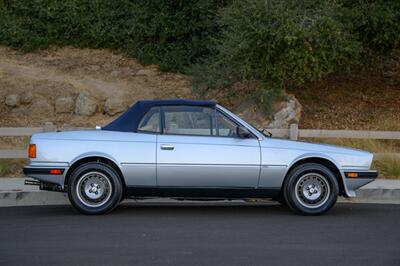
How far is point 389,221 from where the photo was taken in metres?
10.7

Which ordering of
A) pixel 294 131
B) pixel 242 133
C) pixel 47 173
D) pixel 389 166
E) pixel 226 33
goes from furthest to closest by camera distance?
pixel 226 33, pixel 389 166, pixel 294 131, pixel 242 133, pixel 47 173

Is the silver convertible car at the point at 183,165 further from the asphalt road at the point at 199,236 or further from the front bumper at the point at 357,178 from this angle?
the asphalt road at the point at 199,236

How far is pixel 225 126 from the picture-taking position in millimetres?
11203

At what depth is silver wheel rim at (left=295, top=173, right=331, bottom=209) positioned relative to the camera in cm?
1109

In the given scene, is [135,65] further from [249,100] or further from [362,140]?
[362,140]

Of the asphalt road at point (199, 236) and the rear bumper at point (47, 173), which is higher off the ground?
the rear bumper at point (47, 173)

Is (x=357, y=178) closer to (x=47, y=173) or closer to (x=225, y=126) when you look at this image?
(x=225, y=126)

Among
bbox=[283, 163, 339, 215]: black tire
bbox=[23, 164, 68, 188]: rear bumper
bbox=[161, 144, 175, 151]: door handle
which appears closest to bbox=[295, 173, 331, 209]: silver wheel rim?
Answer: bbox=[283, 163, 339, 215]: black tire

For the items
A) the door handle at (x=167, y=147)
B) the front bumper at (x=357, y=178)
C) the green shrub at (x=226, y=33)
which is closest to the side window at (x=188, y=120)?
the door handle at (x=167, y=147)

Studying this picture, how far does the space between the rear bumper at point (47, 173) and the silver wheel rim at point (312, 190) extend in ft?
10.1

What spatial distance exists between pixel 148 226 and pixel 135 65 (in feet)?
49.1

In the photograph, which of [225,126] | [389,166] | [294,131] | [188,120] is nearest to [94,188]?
[188,120]

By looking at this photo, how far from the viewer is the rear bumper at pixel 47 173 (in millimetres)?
10930

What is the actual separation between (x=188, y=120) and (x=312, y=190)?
1.89m
